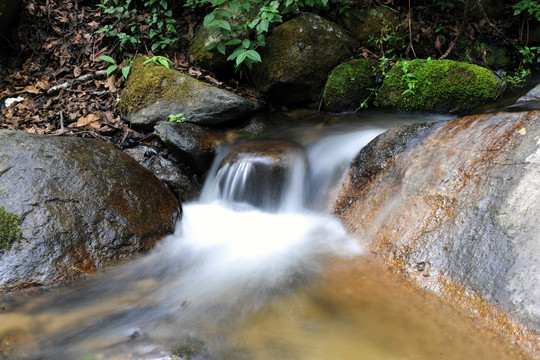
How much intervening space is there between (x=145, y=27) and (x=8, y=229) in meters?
4.62

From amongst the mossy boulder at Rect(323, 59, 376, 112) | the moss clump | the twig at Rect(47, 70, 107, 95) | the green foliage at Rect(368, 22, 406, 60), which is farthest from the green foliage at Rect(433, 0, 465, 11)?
the moss clump

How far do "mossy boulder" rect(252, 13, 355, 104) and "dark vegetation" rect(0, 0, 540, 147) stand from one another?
0.22m

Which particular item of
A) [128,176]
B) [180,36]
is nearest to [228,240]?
[128,176]

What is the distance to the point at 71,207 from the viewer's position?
2.85m

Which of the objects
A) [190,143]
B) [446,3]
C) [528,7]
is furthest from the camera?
[446,3]

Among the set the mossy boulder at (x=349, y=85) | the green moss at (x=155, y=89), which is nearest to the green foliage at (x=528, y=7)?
the mossy boulder at (x=349, y=85)

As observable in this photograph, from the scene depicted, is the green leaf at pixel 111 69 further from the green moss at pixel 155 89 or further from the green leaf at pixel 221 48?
the green leaf at pixel 221 48

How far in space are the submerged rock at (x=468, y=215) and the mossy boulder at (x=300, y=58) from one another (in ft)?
9.09

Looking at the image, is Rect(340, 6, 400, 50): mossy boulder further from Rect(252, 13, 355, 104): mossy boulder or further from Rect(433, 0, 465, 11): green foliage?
Rect(433, 0, 465, 11): green foliage

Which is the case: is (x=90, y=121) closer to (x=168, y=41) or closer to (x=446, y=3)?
(x=168, y=41)

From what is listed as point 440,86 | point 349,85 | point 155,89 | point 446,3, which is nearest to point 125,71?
point 155,89

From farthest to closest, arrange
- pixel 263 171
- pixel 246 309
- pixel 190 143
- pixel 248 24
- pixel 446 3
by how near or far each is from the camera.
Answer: pixel 446 3 < pixel 248 24 < pixel 190 143 < pixel 263 171 < pixel 246 309

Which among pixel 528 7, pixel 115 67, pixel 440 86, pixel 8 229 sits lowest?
pixel 8 229

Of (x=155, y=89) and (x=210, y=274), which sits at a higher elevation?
(x=155, y=89)
